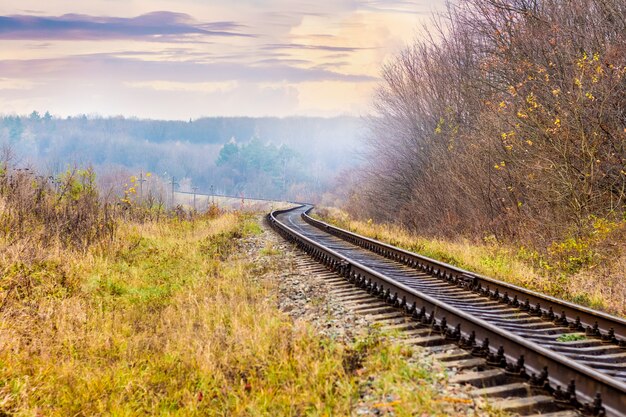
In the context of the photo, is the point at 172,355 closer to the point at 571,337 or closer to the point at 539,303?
the point at 571,337

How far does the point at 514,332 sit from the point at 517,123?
1035 centimetres

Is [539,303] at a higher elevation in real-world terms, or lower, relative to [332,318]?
higher

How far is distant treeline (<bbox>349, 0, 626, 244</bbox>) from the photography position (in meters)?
13.0

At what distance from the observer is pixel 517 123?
16.1 m

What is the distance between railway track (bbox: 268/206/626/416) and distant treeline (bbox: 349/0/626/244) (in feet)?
14.2

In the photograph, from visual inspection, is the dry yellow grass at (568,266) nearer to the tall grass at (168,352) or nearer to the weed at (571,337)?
the weed at (571,337)

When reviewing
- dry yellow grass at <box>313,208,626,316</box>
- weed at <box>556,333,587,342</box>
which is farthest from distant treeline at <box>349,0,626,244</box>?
weed at <box>556,333,587,342</box>

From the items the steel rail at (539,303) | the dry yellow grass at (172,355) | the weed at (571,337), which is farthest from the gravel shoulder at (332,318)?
the steel rail at (539,303)

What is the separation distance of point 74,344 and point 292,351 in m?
2.61

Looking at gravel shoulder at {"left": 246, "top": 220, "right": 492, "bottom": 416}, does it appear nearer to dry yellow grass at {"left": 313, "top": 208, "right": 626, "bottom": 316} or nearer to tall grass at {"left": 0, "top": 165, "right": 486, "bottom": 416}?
tall grass at {"left": 0, "top": 165, "right": 486, "bottom": 416}

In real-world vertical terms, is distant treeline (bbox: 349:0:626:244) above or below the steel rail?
above

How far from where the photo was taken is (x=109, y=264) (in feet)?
38.7

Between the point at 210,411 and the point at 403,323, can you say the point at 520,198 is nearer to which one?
the point at 403,323

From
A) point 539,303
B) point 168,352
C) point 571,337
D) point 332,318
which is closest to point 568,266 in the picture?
point 539,303
